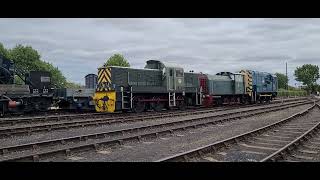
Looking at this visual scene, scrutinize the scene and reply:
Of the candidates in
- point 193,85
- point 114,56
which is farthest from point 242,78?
point 114,56

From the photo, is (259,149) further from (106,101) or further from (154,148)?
(106,101)

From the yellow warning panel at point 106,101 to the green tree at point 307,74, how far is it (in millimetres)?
91512

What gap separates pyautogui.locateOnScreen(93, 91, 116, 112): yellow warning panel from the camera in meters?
19.6

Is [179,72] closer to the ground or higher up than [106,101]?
higher up

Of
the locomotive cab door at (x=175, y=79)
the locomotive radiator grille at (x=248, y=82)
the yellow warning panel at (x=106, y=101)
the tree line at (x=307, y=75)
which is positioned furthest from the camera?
the tree line at (x=307, y=75)

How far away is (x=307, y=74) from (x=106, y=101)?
97038 millimetres

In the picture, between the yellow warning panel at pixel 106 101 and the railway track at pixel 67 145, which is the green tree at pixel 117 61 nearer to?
the yellow warning panel at pixel 106 101

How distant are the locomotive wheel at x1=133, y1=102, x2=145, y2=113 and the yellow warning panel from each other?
5.43 feet

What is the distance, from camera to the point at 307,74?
4134 inches

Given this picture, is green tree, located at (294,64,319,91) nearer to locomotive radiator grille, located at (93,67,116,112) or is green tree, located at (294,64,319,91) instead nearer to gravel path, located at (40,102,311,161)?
locomotive radiator grille, located at (93,67,116,112)

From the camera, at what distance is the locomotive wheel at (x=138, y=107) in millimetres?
20859

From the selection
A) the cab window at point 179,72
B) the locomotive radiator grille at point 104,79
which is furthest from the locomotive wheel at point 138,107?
the cab window at point 179,72

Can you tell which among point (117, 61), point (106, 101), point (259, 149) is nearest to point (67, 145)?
point (259, 149)

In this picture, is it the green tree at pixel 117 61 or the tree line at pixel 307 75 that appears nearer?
the green tree at pixel 117 61
